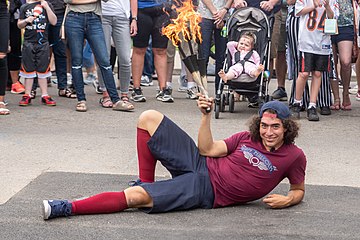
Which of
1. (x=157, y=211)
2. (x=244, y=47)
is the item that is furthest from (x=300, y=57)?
(x=157, y=211)

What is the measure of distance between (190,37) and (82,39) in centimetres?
365

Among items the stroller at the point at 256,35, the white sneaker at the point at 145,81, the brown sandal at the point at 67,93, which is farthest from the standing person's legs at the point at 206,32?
the white sneaker at the point at 145,81

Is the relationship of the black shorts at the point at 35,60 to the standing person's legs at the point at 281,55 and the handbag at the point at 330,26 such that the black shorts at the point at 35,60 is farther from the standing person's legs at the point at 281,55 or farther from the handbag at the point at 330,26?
the handbag at the point at 330,26

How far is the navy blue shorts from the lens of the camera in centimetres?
543

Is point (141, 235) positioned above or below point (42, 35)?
below

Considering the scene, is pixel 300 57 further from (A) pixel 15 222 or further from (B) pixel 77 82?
(A) pixel 15 222

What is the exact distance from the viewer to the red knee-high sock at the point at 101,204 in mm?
5328

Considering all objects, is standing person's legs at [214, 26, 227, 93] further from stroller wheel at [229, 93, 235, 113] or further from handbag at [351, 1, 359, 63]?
handbag at [351, 1, 359, 63]

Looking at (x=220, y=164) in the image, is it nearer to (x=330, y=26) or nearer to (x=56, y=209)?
(x=56, y=209)

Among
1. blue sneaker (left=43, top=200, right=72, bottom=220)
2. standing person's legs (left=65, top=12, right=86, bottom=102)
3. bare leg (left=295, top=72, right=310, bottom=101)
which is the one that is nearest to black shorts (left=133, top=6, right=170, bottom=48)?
standing person's legs (left=65, top=12, right=86, bottom=102)

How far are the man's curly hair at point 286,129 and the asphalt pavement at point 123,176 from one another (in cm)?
52

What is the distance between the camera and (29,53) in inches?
378

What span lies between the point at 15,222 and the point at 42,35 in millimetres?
4798

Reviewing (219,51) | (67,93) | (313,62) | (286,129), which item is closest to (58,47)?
(67,93)
